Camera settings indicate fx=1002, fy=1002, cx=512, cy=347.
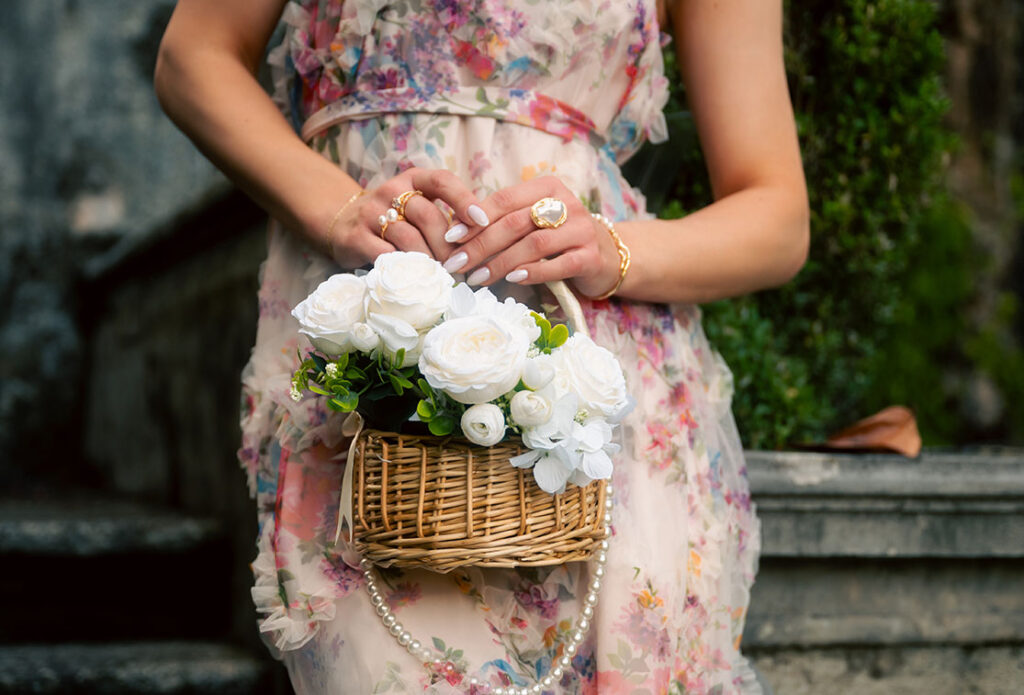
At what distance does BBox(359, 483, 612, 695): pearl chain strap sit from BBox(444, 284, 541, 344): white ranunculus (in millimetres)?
213

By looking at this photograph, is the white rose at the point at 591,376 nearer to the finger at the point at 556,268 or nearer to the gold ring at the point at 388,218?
the finger at the point at 556,268

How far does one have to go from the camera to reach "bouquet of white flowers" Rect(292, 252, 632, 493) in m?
A: 0.95

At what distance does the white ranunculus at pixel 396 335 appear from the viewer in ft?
3.18

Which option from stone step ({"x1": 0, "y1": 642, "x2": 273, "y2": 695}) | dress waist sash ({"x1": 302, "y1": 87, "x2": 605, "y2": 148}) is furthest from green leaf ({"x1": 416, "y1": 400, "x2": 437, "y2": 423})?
stone step ({"x1": 0, "y1": 642, "x2": 273, "y2": 695})

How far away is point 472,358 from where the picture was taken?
0.94 metres

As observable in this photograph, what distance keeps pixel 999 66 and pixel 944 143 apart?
3.89m

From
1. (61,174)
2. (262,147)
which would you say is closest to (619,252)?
(262,147)

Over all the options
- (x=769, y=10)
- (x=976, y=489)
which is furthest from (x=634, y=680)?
Answer: (x=976, y=489)

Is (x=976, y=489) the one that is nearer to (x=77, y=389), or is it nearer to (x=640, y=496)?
(x=640, y=496)

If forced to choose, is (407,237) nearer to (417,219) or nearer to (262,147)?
(417,219)

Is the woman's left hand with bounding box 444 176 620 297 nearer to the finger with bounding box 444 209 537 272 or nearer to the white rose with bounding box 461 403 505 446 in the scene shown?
the finger with bounding box 444 209 537 272

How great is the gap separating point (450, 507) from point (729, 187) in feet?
2.44

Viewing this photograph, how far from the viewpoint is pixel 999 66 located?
6.04m

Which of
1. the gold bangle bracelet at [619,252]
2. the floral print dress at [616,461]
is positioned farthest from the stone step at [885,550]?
the gold bangle bracelet at [619,252]
